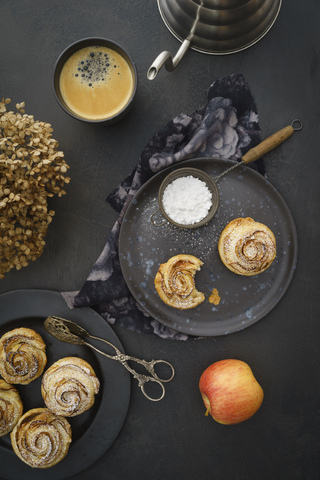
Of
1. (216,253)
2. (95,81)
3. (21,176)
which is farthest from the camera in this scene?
(216,253)

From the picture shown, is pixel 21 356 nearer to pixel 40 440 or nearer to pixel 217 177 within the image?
pixel 40 440

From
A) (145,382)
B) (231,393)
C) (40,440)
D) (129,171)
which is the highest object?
(129,171)

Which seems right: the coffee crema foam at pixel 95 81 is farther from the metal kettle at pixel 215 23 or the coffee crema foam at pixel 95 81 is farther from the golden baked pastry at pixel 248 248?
the golden baked pastry at pixel 248 248

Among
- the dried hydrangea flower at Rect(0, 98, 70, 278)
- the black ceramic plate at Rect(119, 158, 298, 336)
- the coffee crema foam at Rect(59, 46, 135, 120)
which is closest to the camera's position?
the dried hydrangea flower at Rect(0, 98, 70, 278)

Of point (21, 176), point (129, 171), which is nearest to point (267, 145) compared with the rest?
point (129, 171)

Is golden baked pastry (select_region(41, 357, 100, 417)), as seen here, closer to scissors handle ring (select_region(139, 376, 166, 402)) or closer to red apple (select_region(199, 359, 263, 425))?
scissors handle ring (select_region(139, 376, 166, 402))

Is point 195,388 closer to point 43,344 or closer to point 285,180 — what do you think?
point 43,344

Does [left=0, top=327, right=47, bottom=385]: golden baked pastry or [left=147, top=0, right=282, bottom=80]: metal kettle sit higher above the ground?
[left=147, top=0, right=282, bottom=80]: metal kettle

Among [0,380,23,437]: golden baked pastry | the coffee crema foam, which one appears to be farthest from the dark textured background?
[0,380,23,437]: golden baked pastry
